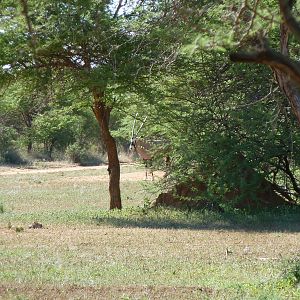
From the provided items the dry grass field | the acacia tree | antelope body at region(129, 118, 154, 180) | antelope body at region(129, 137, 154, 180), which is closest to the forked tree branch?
the dry grass field

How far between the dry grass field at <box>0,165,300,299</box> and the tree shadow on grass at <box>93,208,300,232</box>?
0.07ft

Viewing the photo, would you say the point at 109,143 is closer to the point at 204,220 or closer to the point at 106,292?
the point at 204,220

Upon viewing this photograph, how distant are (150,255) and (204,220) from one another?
6.21 metres

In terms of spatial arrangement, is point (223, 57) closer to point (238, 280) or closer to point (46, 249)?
point (46, 249)

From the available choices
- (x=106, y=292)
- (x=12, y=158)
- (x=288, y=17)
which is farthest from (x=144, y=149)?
(x=12, y=158)

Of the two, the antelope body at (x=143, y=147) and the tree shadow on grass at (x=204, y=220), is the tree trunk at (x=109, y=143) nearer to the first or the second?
the antelope body at (x=143, y=147)

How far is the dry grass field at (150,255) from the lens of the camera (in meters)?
7.86

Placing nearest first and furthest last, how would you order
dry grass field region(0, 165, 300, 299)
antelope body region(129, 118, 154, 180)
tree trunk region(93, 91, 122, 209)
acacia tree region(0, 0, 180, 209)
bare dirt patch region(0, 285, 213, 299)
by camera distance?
1. bare dirt patch region(0, 285, 213, 299)
2. dry grass field region(0, 165, 300, 299)
3. acacia tree region(0, 0, 180, 209)
4. tree trunk region(93, 91, 122, 209)
5. antelope body region(129, 118, 154, 180)

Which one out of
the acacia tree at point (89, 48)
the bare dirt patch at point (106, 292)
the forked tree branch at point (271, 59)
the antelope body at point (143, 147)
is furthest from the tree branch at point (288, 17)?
the antelope body at point (143, 147)

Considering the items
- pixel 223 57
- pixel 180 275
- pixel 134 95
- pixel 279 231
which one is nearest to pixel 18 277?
pixel 180 275

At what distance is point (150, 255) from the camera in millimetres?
11047

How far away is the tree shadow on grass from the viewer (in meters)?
15.6

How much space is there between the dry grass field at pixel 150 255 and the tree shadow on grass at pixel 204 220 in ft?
0.07

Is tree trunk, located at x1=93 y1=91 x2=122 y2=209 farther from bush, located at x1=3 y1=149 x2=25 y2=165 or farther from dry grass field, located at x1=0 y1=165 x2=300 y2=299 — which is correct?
bush, located at x1=3 y1=149 x2=25 y2=165
